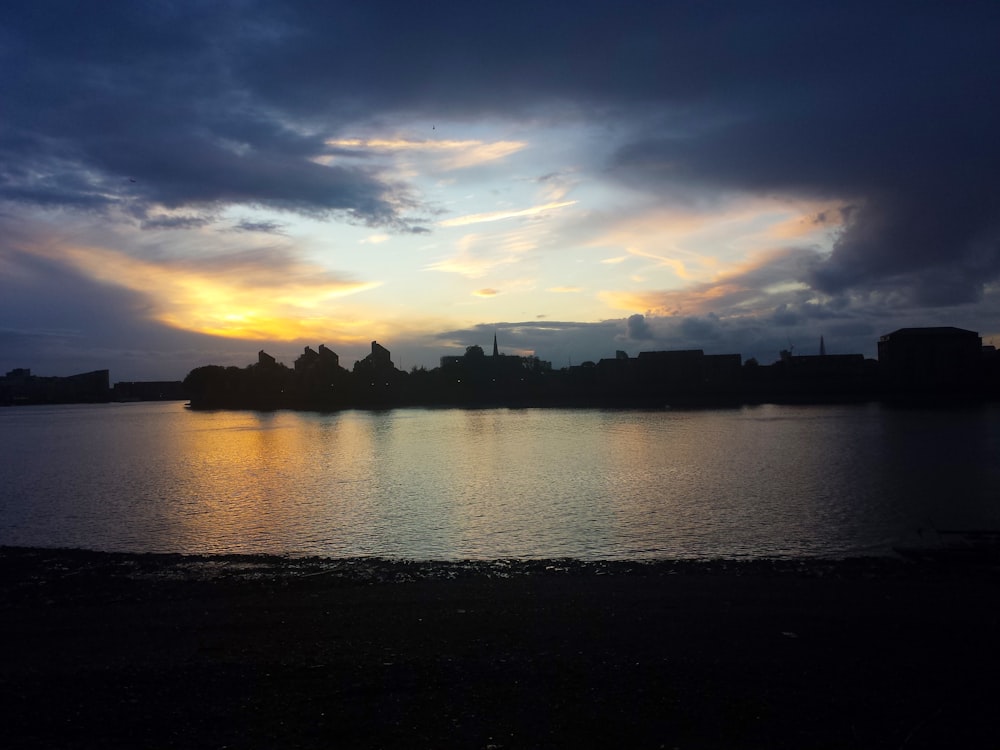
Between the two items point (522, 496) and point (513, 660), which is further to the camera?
point (522, 496)

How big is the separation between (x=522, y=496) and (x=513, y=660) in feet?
90.7

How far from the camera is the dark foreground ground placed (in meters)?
9.09

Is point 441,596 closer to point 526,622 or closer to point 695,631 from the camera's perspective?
point 526,622

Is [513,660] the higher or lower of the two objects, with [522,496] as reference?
higher

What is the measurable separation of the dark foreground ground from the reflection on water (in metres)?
7.31

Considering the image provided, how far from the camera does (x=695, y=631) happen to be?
1309cm

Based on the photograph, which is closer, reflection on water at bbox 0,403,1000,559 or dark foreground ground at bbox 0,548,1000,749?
dark foreground ground at bbox 0,548,1000,749

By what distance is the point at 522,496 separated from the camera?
39.2 meters

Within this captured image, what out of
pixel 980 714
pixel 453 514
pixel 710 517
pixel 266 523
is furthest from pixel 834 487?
pixel 980 714

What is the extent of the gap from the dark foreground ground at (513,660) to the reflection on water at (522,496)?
288 inches

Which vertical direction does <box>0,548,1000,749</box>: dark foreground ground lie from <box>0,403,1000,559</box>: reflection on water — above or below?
above

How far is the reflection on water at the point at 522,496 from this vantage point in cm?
2675

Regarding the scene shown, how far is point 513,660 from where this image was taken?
11.6m

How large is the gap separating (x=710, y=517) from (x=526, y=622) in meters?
19.3
